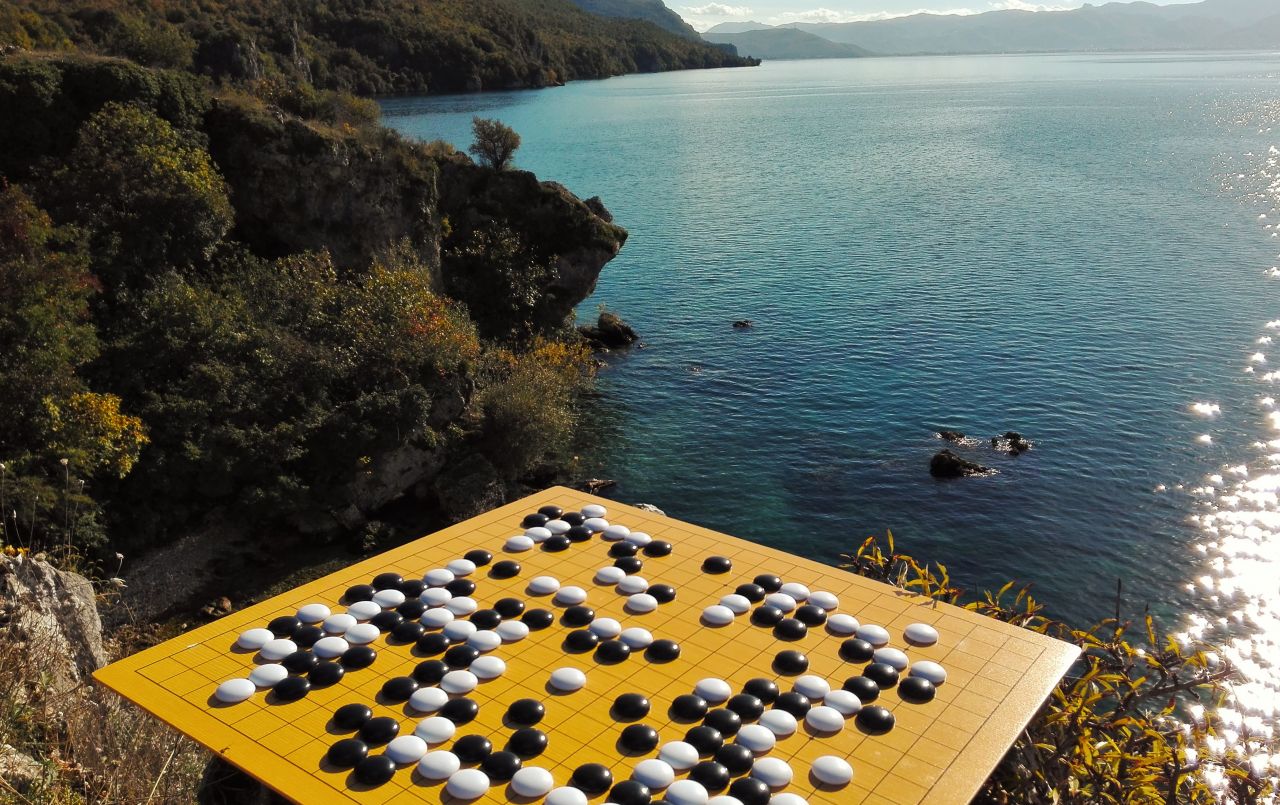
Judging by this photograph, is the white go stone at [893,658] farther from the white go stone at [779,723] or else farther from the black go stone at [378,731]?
the black go stone at [378,731]

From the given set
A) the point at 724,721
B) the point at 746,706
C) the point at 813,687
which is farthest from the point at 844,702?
the point at 724,721

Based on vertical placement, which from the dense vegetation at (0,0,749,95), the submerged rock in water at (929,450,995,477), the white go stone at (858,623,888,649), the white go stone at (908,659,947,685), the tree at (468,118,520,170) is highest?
the dense vegetation at (0,0,749,95)

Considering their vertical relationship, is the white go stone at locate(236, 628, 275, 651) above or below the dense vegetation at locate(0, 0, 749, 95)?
below

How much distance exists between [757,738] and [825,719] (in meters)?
1.34

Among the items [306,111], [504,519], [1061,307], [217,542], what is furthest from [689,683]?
[1061,307]

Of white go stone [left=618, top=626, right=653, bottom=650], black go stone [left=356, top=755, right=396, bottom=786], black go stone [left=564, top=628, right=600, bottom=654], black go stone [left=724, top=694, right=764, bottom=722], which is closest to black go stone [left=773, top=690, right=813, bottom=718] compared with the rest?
black go stone [left=724, top=694, right=764, bottom=722]

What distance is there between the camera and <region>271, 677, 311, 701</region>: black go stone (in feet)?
55.4

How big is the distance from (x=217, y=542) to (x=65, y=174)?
18679mm

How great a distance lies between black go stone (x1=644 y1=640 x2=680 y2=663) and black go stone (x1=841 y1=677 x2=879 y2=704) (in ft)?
10.6

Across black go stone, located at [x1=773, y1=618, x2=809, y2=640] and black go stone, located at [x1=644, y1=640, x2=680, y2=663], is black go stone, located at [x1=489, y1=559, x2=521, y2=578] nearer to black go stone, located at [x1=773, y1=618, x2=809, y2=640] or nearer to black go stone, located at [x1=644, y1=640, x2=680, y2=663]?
black go stone, located at [x1=644, y1=640, x2=680, y2=663]

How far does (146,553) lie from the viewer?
117ft

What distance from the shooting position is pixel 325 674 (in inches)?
689

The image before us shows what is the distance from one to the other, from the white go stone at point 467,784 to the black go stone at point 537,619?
4.97 m

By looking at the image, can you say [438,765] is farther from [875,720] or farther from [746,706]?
[875,720]
